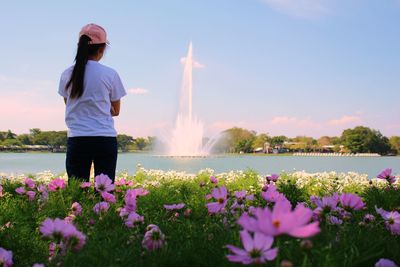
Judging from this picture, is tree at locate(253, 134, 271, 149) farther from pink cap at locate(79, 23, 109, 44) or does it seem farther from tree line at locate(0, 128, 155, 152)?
pink cap at locate(79, 23, 109, 44)

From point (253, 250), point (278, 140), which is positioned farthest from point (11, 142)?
point (253, 250)

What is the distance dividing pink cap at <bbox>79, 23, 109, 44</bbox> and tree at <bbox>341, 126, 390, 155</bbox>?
75501mm

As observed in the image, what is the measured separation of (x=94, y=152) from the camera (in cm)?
384

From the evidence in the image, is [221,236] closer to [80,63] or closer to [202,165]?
[80,63]

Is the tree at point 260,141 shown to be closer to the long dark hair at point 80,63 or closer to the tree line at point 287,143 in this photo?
the tree line at point 287,143

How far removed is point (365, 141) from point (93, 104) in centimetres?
7743

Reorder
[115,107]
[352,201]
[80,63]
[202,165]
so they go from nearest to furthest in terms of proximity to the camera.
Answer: [352,201] < [80,63] < [115,107] < [202,165]

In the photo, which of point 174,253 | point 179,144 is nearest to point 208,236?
point 174,253

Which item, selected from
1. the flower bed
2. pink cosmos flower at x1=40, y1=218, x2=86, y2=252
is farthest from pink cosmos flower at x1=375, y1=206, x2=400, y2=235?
pink cosmos flower at x1=40, y1=218, x2=86, y2=252

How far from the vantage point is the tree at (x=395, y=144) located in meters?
75.6

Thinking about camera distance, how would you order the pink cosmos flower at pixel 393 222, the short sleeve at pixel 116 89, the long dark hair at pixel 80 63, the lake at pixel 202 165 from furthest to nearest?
the lake at pixel 202 165, the short sleeve at pixel 116 89, the long dark hair at pixel 80 63, the pink cosmos flower at pixel 393 222

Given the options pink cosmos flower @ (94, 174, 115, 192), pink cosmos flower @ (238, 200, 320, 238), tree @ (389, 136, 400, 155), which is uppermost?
tree @ (389, 136, 400, 155)

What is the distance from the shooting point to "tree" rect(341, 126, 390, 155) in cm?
7494

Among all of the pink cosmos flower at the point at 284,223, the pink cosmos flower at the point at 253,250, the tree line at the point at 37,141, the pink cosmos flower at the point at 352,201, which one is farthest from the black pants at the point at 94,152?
the tree line at the point at 37,141
